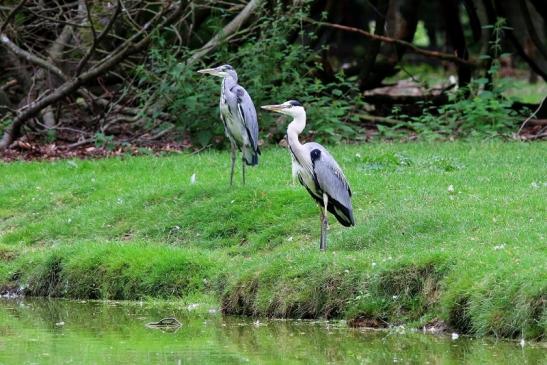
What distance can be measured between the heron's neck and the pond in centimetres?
186

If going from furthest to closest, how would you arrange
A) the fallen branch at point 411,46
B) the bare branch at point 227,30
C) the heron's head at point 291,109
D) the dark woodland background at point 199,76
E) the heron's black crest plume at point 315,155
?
the fallen branch at point 411,46
the bare branch at point 227,30
the dark woodland background at point 199,76
the heron's head at point 291,109
the heron's black crest plume at point 315,155

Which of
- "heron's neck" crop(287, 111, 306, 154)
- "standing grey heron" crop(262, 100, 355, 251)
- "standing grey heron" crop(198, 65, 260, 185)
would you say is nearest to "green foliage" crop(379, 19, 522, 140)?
"standing grey heron" crop(198, 65, 260, 185)

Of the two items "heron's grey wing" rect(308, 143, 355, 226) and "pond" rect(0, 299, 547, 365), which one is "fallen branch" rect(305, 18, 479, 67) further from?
"pond" rect(0, 299, 547, 365)

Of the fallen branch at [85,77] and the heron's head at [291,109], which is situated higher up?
the heron's head at [291,109]

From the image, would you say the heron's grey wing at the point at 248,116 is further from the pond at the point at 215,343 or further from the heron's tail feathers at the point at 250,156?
the pond at the point at 215,343

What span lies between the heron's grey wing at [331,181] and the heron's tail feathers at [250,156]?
275cm

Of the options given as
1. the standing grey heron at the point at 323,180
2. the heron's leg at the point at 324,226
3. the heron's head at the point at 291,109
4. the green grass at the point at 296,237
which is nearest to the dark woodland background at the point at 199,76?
the green grass at the point at 296,237

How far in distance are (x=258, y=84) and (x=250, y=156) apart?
13.0ft

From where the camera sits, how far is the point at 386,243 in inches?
459

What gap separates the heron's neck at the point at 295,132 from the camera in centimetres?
1178

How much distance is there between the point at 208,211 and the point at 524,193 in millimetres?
3722

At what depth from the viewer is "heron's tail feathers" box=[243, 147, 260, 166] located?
47.7 ft

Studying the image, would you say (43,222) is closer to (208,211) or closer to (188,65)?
(208,211)

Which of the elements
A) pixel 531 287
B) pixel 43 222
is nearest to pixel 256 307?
pixel 531 287
